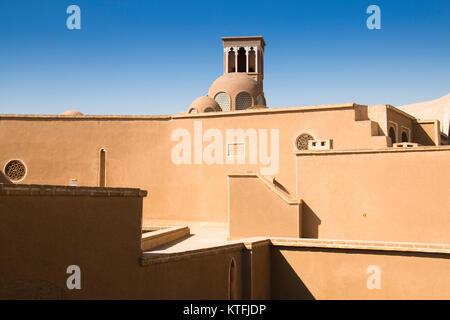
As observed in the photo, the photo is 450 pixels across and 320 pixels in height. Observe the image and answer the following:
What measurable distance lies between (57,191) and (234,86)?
22.4 metres

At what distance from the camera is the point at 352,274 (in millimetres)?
11664

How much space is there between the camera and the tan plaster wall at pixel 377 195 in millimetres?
12555

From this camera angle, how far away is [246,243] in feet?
36.7

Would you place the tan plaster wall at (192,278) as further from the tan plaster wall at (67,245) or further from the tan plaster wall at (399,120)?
the tan plaster wall at (399,120)

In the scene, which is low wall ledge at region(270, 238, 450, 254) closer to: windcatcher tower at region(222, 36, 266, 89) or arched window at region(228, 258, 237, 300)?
arched window at region(228, 258, 237, 300)

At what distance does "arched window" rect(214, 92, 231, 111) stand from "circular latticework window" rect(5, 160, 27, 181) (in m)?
12.3

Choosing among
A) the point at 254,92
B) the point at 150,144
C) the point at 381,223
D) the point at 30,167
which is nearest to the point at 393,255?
the point at 381,223

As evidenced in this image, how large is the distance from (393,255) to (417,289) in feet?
2.92

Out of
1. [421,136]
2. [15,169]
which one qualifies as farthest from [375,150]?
[15,169]

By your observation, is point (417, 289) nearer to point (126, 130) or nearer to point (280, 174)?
point (280, 174)

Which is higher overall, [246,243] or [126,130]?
[126,130]

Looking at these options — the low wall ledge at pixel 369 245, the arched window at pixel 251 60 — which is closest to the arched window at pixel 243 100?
the arched window at pixel 251 60

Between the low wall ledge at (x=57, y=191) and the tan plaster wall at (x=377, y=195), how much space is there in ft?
24.2
